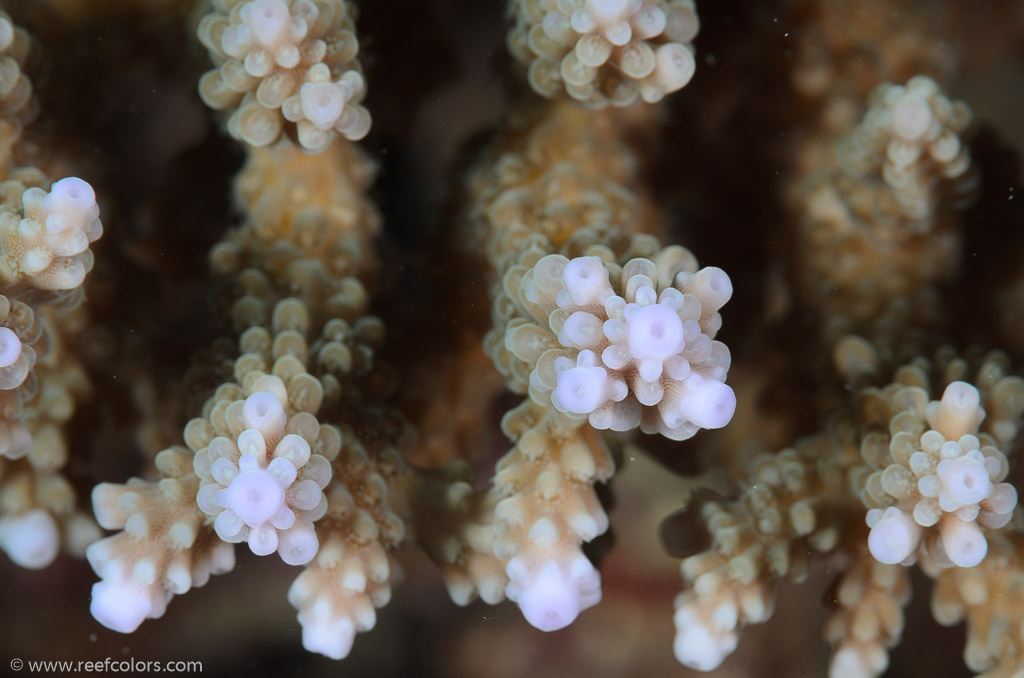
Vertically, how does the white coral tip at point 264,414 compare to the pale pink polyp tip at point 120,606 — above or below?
above

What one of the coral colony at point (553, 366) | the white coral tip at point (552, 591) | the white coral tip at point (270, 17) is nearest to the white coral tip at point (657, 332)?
the coral colony at point (553, 366)

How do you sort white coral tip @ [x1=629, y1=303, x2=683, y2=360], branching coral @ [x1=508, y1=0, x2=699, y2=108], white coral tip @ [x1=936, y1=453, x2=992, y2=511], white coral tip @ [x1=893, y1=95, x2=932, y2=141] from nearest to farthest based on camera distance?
white coral tip @ [x1=629, y1=303, x2=683, y2=360], white coral tip @ [x1=936, y1=453, x2=992, y2=511], branching coral @ [x1=508, y1=0, x2=699, y2=108], white coral tip @ [x1=893, y1=95, x2=932, y2=141]

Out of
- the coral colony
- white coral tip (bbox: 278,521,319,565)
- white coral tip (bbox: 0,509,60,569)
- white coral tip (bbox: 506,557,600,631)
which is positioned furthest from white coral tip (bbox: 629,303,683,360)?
white coral tip (bbox: 0,509,60,569)

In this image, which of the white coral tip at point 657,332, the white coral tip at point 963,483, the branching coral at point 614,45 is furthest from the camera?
the branching coral at point 614,45

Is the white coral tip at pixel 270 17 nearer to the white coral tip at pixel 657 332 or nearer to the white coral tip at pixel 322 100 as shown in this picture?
the white coral tip at pixel 322 100

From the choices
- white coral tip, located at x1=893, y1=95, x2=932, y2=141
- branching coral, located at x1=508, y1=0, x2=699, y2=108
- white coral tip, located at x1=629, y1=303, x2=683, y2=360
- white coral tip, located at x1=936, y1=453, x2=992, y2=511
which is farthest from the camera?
white coral tip, located at x1=893, y1=95, x2=932, y2=141

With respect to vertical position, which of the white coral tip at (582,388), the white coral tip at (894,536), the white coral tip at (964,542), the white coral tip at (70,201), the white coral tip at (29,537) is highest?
the white coral tip at (70,201)

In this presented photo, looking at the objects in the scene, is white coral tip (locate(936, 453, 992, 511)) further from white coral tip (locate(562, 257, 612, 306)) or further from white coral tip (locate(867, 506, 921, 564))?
white coral tip (locate(562, 257, 612, 306))

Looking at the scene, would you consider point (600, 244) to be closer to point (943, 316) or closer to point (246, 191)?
point (246, 191)
